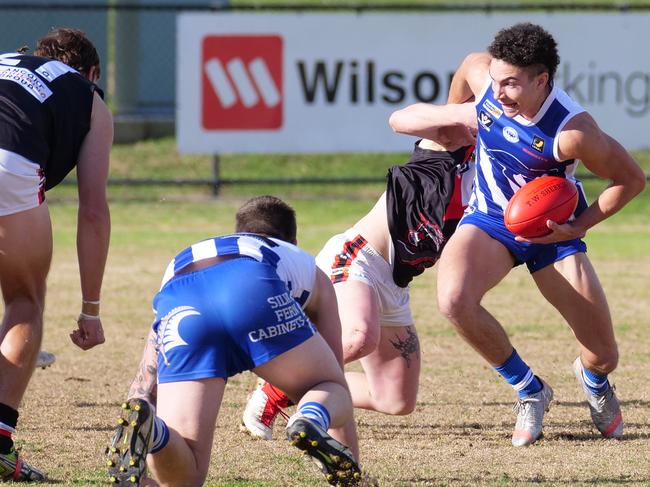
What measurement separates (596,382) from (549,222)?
2.97ft

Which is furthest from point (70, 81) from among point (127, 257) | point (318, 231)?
point (318, 231)

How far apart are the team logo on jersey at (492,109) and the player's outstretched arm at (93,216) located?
5.71ft

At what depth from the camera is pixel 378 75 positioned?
14.3 m

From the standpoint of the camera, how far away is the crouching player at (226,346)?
163 inches

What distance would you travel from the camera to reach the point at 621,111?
14312 mm

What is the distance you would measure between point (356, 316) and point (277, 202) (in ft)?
3.76

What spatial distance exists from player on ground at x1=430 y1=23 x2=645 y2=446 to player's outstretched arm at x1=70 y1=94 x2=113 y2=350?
5.23ft

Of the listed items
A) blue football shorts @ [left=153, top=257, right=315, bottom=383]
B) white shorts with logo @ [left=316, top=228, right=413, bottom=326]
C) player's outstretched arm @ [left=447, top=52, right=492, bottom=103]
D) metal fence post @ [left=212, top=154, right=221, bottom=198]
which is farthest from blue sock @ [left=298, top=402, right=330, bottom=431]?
metal fence post @ [left=212, top=154, right=221, bottom=198]

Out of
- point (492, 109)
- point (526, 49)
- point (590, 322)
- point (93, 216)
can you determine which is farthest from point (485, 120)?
point (93, 216)

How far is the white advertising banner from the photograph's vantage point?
1416 cm

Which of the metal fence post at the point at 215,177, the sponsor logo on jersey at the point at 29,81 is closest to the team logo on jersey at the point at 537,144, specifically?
the sponsor logo on jersey at the point at 29,81

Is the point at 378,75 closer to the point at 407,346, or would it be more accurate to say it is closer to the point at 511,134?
the point at 407,346

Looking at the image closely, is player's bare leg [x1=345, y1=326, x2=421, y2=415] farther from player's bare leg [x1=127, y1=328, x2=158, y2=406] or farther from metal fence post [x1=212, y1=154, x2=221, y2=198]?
metal fence post [x1=212, y1=154, x2=221, y2=198]

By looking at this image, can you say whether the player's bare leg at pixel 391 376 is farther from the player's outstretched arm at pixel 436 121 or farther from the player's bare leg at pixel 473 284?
the player's outstretched arm at pixel 436 121
